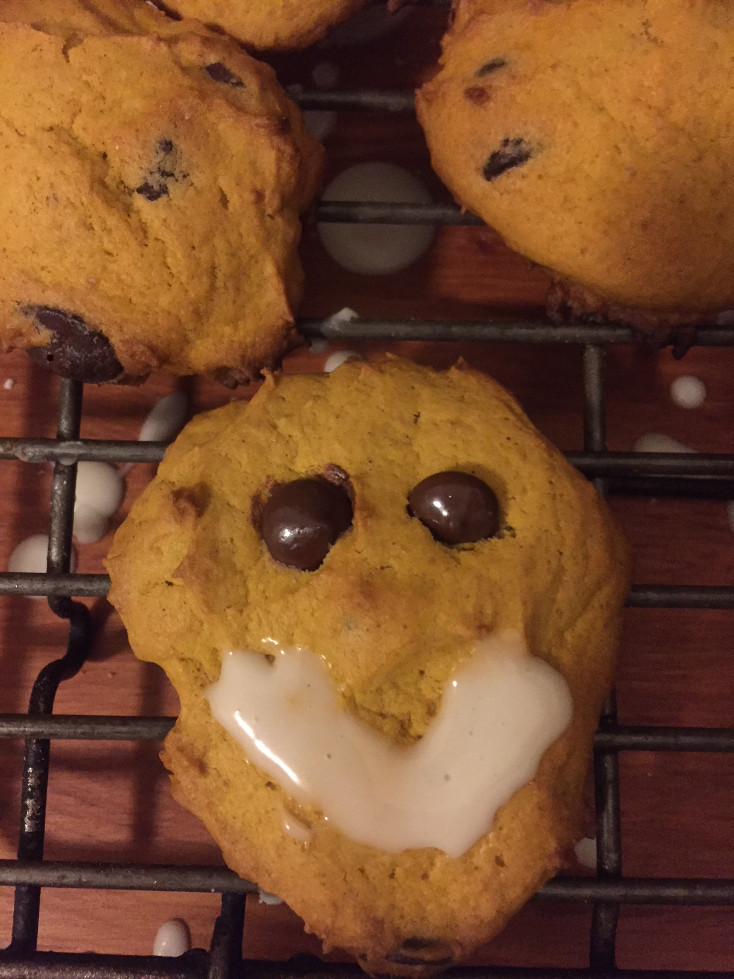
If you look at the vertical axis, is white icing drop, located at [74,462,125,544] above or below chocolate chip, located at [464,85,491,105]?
below

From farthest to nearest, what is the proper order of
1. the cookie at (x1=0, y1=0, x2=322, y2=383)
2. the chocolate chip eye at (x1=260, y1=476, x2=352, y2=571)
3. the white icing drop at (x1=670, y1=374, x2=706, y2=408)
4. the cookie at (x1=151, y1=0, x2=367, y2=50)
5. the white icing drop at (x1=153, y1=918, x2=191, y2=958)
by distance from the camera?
the white icing drop at (x1=670, y1=374, x2=706, y2=408) < the white icing drop at (x1=153, y1=918, x2=191, y2=958) < the cookie at (x1=151, y1=0, x2=367, y2=50) < the cookie at (x1=0, y1=0, x2=322, y2=383) < the chocolate chip eye at (x1=260, y1=476, x2=352, y2=571)

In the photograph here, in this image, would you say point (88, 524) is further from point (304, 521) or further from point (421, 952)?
point (421, 952)

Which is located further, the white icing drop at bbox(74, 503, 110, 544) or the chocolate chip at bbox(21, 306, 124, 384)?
the white icing drop at bbox(74, 503, 110, 544)

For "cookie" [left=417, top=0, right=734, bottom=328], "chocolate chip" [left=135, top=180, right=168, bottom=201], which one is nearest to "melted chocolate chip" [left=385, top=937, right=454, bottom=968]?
"cookie" [left=417, top=0, right=734, bottom=328]

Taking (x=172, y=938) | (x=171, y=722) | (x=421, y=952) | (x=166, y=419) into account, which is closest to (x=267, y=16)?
(x=166, y=419)

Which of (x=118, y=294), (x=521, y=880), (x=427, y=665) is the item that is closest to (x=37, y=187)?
(x=118, y=294)

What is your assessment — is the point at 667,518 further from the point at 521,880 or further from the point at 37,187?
the point at 37,187

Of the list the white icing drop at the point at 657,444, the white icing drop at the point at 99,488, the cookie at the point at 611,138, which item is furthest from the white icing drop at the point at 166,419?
the white icing drop at the point at 657,444

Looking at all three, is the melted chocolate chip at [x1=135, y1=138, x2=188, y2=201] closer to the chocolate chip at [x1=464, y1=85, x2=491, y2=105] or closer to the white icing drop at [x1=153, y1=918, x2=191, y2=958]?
the chocolate chip at [x1=464, y1=85, x2=491, y2=105]
